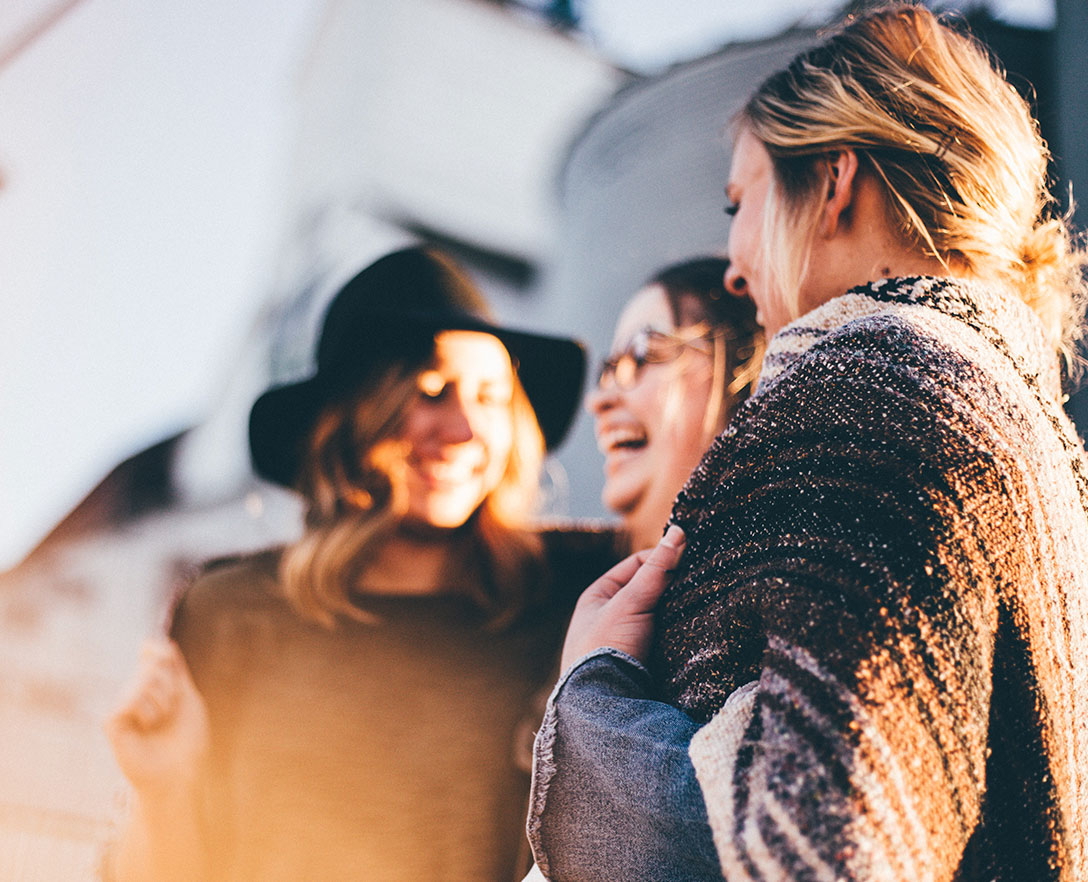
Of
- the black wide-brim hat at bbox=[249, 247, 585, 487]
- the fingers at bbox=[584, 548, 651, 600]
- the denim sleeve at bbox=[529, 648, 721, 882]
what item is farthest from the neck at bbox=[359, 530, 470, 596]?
the denim sleeve at bbox=[529, 648, 721, 882]

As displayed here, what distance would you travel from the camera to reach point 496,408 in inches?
64.8

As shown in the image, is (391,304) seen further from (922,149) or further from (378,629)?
(922,149)

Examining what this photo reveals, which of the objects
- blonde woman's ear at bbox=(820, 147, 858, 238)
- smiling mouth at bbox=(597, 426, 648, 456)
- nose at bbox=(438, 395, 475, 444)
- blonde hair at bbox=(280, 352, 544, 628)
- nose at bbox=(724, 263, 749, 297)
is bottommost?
blonde hair at bbox=(280, 352, 544, 628)

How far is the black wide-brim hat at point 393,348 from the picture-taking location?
163 centimetres

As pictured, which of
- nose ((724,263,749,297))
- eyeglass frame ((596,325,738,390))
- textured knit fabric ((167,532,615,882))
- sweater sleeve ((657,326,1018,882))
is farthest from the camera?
eyeglass frame ((596,325,738,390))

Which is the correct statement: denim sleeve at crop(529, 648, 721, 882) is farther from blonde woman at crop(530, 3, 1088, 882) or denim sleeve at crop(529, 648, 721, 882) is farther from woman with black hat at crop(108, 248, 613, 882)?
woman with black hat at crop(108, 248, 613, 882)

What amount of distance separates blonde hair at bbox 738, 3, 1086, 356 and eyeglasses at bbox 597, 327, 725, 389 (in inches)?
22.4

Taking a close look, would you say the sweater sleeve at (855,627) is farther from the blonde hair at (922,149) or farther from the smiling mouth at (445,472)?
the smiling mouth at (445,472)

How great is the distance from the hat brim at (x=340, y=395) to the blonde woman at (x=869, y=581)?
86cm

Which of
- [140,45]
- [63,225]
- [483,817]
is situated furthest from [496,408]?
[140,45]

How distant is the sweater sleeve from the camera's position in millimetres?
519

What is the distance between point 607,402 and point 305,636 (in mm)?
742

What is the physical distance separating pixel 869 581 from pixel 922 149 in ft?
1.66

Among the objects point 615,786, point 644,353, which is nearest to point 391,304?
point 644,353
